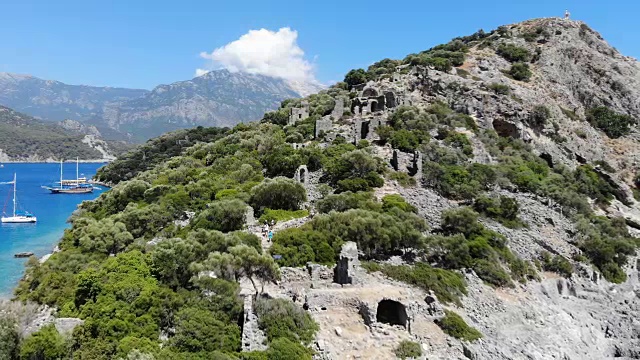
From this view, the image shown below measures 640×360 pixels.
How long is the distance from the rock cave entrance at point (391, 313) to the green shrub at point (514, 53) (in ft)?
191

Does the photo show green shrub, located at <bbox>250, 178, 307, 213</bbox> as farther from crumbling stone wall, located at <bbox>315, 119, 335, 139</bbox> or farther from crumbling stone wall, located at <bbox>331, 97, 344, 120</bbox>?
crumbling stone wall, located at <bbox>331, 97, 344, 120</bbox>

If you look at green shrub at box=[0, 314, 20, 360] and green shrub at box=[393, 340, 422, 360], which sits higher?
green shrub at box=[0, 314, 20, 360]

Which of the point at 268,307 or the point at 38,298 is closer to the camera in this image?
the point at 268,307

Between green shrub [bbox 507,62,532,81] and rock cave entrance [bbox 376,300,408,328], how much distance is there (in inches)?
2033

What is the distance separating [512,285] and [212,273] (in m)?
17.3

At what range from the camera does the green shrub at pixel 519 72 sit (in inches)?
2435

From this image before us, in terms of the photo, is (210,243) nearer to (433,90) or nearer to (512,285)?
(512,285)

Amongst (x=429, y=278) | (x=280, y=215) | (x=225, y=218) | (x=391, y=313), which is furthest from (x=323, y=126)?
(x=391, y=313)

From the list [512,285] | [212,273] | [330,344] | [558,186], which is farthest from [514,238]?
[212,273]

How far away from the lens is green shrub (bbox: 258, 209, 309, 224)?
28625 millimetres

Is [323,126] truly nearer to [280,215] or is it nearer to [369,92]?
[369,92]

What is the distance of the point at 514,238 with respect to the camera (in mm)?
31578

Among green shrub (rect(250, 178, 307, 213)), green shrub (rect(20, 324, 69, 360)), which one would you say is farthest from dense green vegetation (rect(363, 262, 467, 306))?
green shrub (rect(20, 324, 69, 360))

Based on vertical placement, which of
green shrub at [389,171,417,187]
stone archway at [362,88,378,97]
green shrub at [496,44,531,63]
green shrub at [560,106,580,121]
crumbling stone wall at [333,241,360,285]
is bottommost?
crumbling stone wall at [333,241,360,285]
